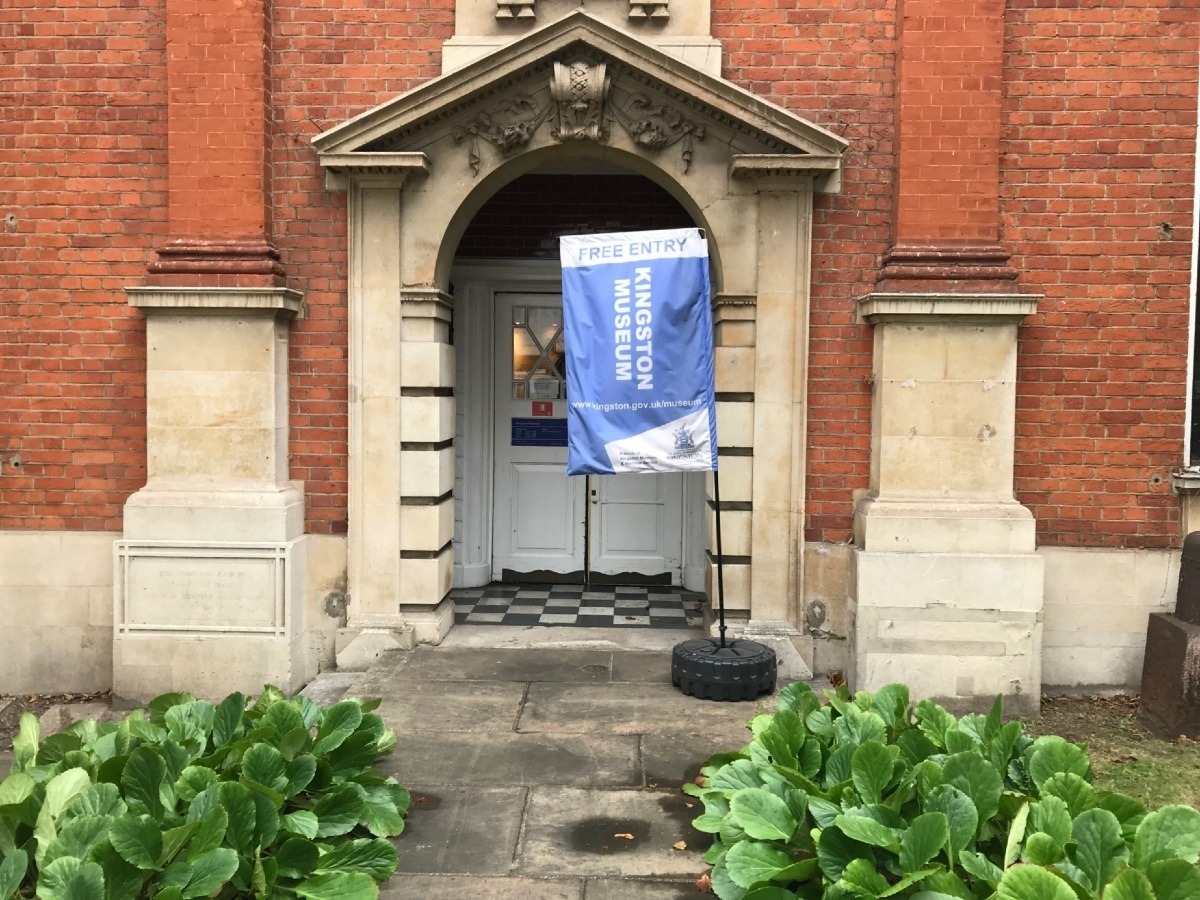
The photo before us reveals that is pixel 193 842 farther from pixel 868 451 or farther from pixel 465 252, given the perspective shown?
pixel 465 252

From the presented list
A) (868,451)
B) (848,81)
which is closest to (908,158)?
(848,81)

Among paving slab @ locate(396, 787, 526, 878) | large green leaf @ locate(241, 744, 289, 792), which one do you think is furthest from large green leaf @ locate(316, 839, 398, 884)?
large green leaf @ locate(241, 744, 289, 792)

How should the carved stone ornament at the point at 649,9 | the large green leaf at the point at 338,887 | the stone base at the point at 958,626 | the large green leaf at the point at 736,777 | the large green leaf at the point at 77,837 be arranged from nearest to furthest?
the large green leaf at the point at 77,837, the large green leaf at the point at 338,887, the large green leaf at the point at 736,777, the stone base at the point at 958,626, the carved stone ornament at the point at 649,9

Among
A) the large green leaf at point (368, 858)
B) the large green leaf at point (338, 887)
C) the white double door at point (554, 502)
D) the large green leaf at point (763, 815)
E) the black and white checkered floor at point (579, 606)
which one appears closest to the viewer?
the large green leaf at point (338, 887)

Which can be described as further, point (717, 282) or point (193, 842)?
point (717, 282)

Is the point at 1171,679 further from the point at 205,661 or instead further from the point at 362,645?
the point at 205,661

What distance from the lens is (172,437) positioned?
7.12m

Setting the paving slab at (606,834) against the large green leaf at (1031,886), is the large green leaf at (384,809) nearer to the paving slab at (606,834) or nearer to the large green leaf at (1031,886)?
the paving slab at (606,834)

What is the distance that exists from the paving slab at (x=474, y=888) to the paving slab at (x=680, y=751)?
1.08 meters

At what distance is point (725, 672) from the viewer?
21.0 ft

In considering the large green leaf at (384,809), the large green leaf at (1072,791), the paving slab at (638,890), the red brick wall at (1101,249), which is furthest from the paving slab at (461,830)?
the red brick wall at (1101,249)

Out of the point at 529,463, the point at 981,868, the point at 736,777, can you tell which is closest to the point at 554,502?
the point at 529,463

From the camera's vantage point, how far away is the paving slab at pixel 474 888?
13.8ft

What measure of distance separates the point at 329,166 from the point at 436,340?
4.52 feet
